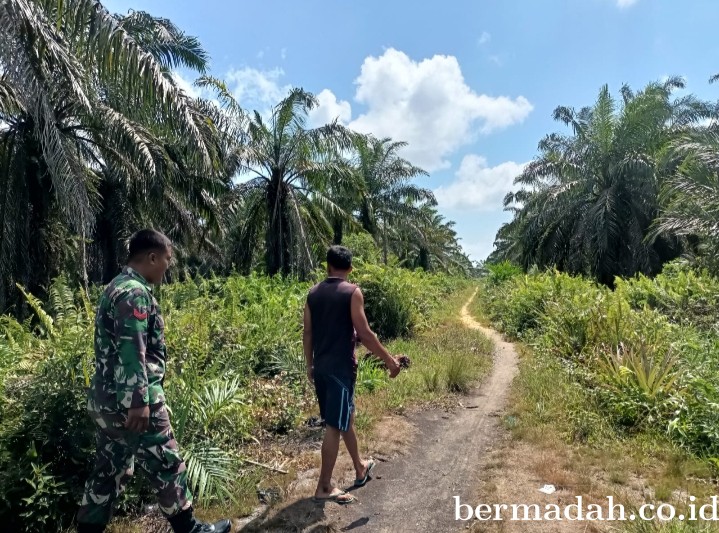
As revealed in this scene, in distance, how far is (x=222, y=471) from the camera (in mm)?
3727

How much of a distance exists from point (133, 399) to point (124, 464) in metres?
0.51

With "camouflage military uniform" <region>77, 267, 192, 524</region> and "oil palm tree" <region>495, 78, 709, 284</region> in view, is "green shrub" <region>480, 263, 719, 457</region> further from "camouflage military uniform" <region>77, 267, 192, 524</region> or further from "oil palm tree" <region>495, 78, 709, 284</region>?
"oil palm tree" <region>495, 78, 709, 284</region>

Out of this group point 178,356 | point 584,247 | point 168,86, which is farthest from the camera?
point 584,247

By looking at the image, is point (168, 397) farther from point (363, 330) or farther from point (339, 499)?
point (363, 330)

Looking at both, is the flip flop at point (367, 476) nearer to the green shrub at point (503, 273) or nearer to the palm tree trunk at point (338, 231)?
the palm tree trunk at point (338, 231)

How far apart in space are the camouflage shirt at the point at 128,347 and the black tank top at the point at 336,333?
113 cm

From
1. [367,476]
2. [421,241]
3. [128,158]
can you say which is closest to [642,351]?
[367,476]

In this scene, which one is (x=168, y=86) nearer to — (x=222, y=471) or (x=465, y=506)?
(x=222, y=471)

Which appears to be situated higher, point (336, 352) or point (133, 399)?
point (336, 352)

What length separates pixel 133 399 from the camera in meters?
2.58

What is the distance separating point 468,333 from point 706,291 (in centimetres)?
493

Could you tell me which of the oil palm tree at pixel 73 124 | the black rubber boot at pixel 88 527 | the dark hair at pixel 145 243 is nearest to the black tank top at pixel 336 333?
the dark hair at pixel 145 243

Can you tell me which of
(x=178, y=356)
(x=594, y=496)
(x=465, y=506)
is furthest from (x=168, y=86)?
(x=594, y=496)

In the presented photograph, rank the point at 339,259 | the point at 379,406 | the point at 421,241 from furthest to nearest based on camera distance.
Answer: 1. the point at 421,241
2. the point at 379,406
3. the point at 339,259
